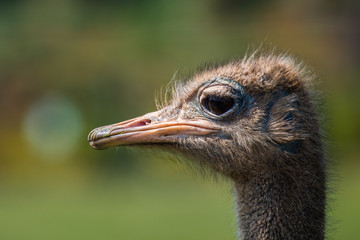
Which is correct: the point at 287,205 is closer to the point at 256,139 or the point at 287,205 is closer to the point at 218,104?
the point at 256,139

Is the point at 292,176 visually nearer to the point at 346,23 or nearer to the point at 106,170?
the point at 106,170

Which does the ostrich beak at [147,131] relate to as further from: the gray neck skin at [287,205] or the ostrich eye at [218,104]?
the gray neck skin at [287,205]

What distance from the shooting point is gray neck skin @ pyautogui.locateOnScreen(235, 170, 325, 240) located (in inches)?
179

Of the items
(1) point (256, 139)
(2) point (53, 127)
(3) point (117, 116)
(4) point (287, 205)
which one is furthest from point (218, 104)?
(2) point (53, 127)

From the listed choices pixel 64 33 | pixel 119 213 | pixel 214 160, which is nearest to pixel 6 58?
pixel 64 33

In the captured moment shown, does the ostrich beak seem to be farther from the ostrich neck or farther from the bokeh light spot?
the bokeh light spot

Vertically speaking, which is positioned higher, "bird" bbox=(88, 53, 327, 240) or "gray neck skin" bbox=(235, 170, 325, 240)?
"bird" bbox=(88, 53, 327, 240)

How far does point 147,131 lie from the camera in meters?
4.72

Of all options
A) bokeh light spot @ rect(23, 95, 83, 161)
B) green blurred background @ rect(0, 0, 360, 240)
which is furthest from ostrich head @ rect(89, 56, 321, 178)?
bokeh light spot @ rect(23, 95, 83, 161)

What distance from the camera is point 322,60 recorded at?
704 inches

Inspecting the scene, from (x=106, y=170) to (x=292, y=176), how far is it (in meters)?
11.7

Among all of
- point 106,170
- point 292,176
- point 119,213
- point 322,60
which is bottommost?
point 292,176

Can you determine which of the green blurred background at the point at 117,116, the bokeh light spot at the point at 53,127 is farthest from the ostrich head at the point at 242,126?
the bokeh light spot at the point at 53,127

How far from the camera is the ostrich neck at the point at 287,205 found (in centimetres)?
455
